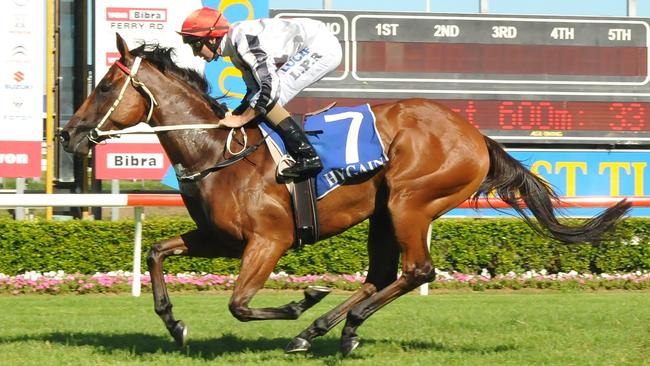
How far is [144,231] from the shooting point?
923 cm

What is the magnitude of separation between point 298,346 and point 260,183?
81 cm

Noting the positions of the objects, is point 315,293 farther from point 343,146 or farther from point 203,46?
point 203,46

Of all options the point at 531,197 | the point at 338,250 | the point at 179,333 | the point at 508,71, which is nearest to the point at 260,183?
the point at 179,333

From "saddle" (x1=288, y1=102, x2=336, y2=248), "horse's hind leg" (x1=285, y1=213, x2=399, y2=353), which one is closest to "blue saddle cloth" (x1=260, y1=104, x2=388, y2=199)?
"saddle" (x1=288, y1=102, x2=336, y2=248)

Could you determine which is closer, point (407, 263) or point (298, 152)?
point (298, 152)

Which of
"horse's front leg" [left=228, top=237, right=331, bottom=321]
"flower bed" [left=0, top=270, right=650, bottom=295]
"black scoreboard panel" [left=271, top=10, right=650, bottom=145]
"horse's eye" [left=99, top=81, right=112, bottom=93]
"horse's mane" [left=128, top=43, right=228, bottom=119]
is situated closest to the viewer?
"horse's front leg" [left=228, top=237, right=331, bottom=321]

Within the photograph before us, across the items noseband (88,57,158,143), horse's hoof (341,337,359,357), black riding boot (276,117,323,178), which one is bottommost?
horse's hoof (341,337,359,357)

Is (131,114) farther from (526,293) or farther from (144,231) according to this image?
(526,293)

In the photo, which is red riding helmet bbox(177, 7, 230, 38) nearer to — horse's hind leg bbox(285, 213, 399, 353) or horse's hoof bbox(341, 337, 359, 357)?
horse's hind leg bbox(285, 213, 399, 353)

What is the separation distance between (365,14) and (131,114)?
730cm

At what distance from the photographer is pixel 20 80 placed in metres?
11.0

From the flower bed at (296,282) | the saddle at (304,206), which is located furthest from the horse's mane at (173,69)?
the flower bed at (296,282)

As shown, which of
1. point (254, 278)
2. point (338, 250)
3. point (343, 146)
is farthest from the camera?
point (338, 250)

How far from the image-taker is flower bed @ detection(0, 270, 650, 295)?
855cm
